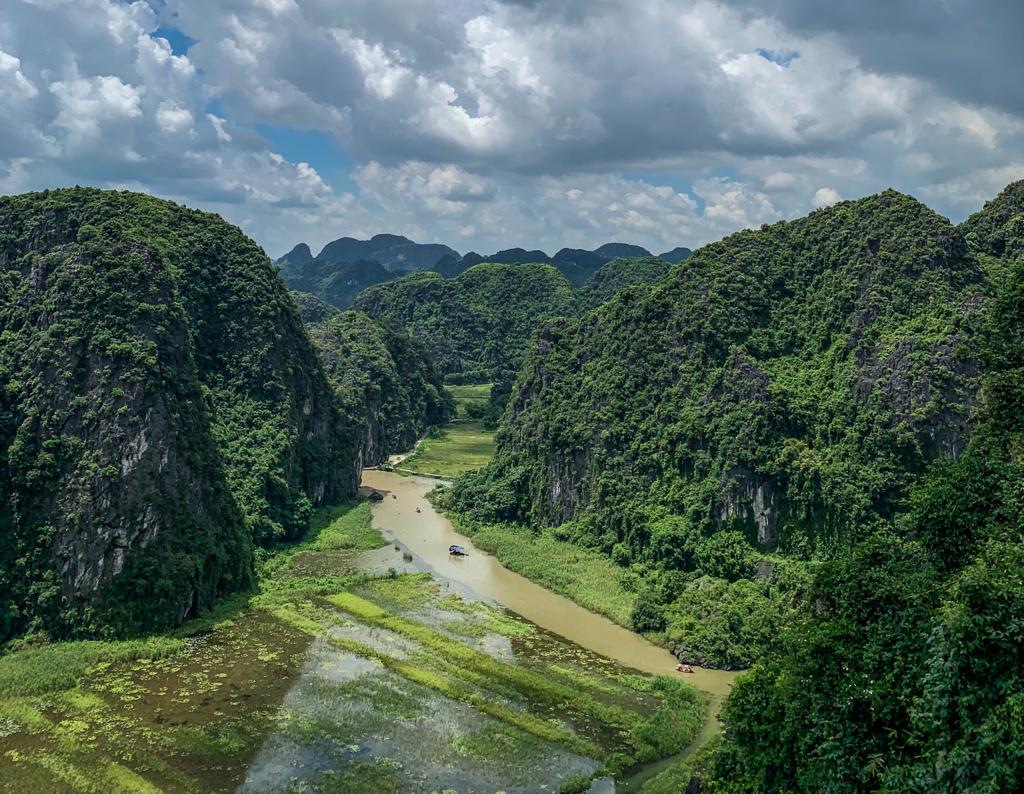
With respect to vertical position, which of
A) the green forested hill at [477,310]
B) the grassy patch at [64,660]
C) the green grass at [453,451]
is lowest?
the grassy patch at [64,660]

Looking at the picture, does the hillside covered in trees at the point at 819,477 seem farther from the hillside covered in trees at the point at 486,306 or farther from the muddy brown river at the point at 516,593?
the hillside covered in trees at the point at 486,306

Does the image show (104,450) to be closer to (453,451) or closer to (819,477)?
(819,477)

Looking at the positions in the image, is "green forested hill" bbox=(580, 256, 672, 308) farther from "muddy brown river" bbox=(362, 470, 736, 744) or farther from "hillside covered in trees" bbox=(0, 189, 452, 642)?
"hillside covered in trees" bbox=(0, 189, 452, 642)

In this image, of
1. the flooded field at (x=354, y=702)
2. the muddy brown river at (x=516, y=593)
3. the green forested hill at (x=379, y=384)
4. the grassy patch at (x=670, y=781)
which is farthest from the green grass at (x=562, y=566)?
the green forested hill at (x=379, y=384)

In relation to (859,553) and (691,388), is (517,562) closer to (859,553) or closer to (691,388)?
(691,388)

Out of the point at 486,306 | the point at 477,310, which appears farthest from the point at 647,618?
the point at 486,306

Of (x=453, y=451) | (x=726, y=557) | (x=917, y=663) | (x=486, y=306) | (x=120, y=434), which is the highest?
(x=486, y=306)

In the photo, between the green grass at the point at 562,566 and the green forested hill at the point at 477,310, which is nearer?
the green grass at the point at 562,566
